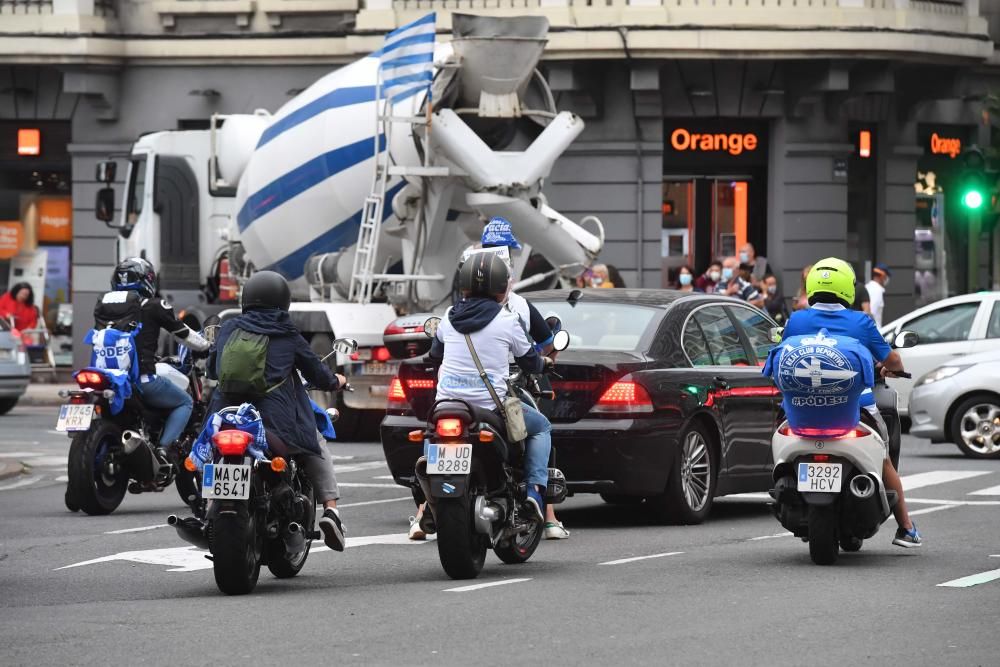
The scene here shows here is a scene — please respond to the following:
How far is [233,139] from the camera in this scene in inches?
956

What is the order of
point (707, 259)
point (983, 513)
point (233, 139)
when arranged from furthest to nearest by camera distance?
point (707, 259)
point (233, 139)
point (983, 513)

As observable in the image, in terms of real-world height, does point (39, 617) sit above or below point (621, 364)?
below

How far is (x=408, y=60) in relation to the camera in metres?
18.9

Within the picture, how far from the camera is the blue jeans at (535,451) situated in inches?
416

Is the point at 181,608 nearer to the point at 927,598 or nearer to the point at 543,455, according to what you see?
the point at 543,455

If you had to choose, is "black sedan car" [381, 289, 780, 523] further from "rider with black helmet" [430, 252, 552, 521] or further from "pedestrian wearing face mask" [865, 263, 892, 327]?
"pedestrian wearing face mask" [865, 263, 892, 327]

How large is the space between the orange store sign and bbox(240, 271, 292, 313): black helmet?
20544 millimetres

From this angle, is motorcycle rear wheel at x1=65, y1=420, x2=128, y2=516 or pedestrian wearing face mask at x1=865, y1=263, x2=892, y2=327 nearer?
motorcycle rear wheel at x1=65, y1=420, x2=128, y2=516

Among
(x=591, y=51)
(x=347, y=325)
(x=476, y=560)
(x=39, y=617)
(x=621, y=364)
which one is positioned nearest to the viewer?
(x=39, y=617)

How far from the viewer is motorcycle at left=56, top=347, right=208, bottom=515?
45.3 ft

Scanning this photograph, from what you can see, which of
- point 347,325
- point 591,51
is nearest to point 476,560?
point 347,325

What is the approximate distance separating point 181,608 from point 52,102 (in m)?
24.3

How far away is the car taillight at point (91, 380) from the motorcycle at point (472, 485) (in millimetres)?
4067

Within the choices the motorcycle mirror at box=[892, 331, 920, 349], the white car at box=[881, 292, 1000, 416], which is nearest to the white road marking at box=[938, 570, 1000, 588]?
the motorcycle mirror at box=[892, 331, 920, 349]
